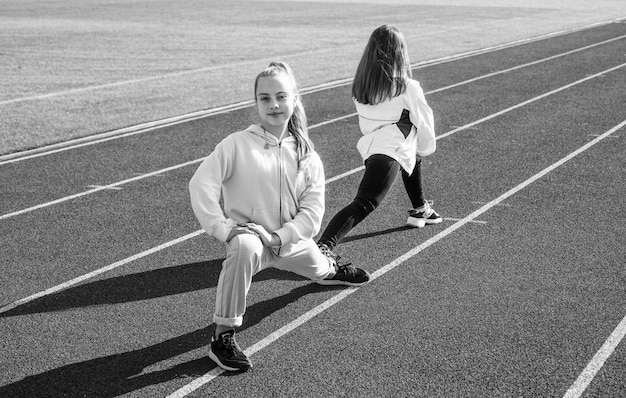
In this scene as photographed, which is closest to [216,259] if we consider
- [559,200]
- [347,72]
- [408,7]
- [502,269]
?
[502,269]

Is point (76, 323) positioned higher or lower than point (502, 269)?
higher

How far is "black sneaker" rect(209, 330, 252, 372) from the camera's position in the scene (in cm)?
487

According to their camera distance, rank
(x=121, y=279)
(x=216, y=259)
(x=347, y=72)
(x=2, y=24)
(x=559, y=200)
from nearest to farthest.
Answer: (x=121, y=279) < (x=216, y=259) < (x=559, y=200) < (x=347, y=72) < (x=2, y=24)

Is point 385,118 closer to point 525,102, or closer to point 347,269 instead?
point 347,269

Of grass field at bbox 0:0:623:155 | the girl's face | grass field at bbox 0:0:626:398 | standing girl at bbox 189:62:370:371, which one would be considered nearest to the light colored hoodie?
standing girl at bbox 189:62:370:371

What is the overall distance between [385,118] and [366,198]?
0.71m

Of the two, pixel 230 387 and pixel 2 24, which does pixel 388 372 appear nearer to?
pixel 230 387

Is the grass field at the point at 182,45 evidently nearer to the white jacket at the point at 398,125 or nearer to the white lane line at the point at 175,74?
the white lane line at the point at 175,74

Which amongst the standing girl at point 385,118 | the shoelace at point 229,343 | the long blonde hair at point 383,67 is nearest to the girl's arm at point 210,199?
the shoelace at point 229,343

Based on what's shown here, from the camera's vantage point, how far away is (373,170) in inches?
278

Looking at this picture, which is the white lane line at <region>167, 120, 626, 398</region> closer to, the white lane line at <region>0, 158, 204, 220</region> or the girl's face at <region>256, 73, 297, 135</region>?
the girl's face at <region>256, 73, 297, 135</region>

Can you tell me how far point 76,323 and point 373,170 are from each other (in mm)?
2635

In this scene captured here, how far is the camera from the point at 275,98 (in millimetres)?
5113

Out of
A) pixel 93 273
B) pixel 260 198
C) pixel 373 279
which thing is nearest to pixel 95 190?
pixel 93 273
